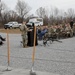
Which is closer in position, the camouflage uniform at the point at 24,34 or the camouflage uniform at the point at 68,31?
the camouflage uniform at the point at 24,34

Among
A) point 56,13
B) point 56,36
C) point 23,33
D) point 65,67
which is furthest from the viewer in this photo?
point 56,13

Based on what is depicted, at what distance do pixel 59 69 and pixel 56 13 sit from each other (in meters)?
89.8

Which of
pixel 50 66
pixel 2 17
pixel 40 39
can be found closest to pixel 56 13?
pixel 2 17

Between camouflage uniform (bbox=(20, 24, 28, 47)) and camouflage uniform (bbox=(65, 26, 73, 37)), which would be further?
camouflage uniform (bbox=(65, 26, 73, 37))

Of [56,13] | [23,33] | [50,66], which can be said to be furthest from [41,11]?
[50,66]

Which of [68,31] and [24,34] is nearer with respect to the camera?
[24,34]

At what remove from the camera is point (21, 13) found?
10062 centimetres

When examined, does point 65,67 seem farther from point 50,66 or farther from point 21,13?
point 21,13

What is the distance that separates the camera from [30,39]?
18469 millimetres

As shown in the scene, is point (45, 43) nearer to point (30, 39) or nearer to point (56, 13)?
point (30, 39)

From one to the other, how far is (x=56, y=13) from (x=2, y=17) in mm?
22548

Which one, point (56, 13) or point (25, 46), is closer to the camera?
point (25, 46)

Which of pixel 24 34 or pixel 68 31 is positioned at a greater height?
pixel 24 34

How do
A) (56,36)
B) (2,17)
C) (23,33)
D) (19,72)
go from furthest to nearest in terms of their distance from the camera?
(2,17)
(56,36)
(23,33)
(19,72)
